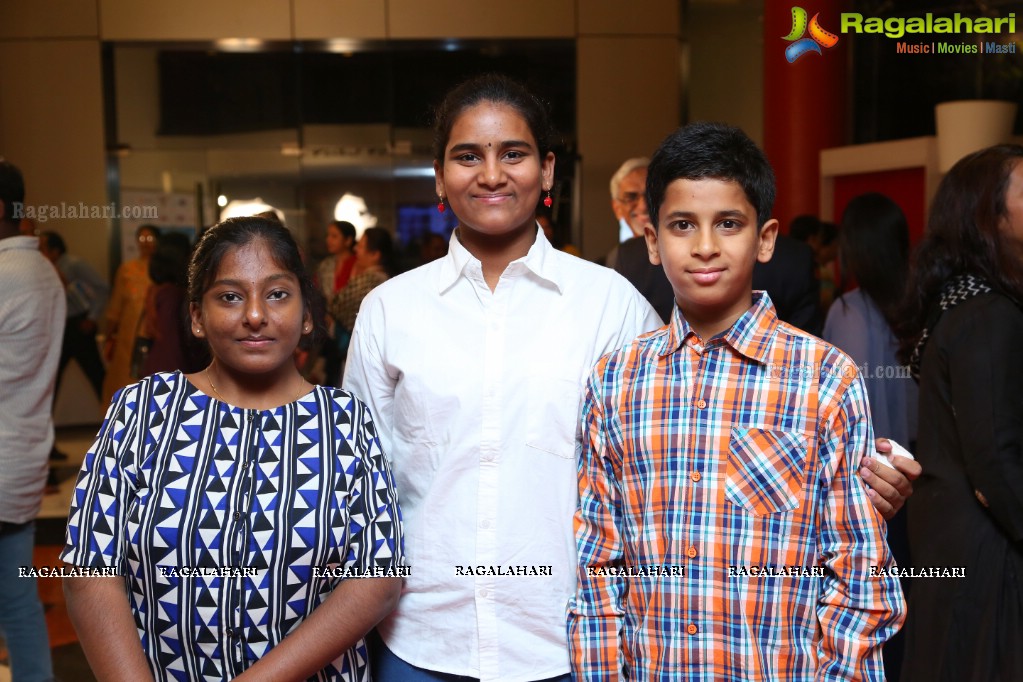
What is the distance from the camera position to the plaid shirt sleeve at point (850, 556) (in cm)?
140

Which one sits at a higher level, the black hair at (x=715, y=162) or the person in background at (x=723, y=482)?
the black hair at (x=715, y=162)

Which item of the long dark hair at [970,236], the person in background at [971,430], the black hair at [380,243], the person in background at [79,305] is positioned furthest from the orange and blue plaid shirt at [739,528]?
the person in background at [79,305]

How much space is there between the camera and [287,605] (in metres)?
1.53

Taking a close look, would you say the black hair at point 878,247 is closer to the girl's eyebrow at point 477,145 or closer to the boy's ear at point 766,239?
Answer: the boy's ear at point 766,239

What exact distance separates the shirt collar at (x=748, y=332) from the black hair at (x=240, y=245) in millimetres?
641

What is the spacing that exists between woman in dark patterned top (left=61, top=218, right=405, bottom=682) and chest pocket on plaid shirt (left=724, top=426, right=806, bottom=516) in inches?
21.6

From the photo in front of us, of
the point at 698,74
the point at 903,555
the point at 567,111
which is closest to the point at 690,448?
the point at 903,555

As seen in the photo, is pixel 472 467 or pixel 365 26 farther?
pixel 365 26

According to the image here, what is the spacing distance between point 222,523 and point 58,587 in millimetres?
3490

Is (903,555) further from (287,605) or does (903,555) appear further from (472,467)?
(287,605)

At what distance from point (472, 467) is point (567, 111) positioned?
732 cm

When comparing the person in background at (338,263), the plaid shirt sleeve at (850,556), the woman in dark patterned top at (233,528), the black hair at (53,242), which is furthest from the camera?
the black hair at (53,242)

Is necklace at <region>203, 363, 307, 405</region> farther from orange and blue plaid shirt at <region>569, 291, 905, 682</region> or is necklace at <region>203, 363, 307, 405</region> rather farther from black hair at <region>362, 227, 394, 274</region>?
black hair at <region>362, 227, 394, 274</region>

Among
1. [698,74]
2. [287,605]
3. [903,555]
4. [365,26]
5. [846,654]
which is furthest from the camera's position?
[698,74]
